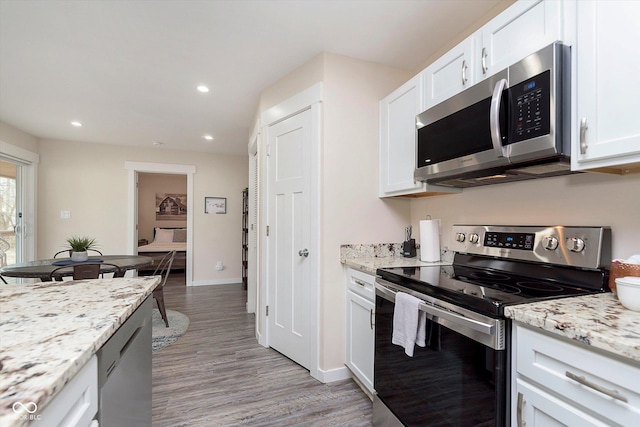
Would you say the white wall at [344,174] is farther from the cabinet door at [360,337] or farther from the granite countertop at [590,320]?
the granite countertop at [590,320]

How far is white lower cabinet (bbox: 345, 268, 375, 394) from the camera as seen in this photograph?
1820 millimetres

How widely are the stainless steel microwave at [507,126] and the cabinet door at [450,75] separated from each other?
83mm

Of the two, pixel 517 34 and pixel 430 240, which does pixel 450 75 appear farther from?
pixel 430 240

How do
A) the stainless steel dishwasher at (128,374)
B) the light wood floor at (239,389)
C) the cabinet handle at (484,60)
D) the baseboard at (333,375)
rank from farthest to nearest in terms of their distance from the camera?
the baseboard at (333,375)
the light wood floor at (239,389)
the cabinet handle at (484,60)
the stainless steel dishwasher at (128,374)

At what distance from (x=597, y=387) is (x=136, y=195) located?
5.87m

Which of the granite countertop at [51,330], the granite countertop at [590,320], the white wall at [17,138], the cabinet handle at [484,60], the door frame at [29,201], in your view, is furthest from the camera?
the door frame at [29,201]

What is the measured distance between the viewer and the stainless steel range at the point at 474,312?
1005 millimetres

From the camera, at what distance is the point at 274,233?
2623mm

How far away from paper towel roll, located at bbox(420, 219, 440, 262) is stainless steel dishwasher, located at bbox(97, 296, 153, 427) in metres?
1.69

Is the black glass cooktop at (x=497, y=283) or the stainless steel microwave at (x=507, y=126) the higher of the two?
the stainless steel microwave at (x=507, y=126)

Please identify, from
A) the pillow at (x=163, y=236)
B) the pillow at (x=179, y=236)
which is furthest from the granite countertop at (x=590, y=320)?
the pillow at (x=163, y=236)

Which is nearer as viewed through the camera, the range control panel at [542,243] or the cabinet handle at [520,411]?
the cabinet handle at [520,411]

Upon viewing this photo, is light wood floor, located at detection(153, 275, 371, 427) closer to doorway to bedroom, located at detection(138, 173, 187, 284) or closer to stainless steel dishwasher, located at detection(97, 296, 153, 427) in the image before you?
stainless steel dishwasher, located at detection(97, 296, 153, 427)

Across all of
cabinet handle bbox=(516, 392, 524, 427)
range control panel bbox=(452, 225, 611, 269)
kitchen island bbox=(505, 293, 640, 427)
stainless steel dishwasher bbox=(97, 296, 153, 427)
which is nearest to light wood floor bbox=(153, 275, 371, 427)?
stainless steel dishwasher bbox=(97, 296, 153, 427)
